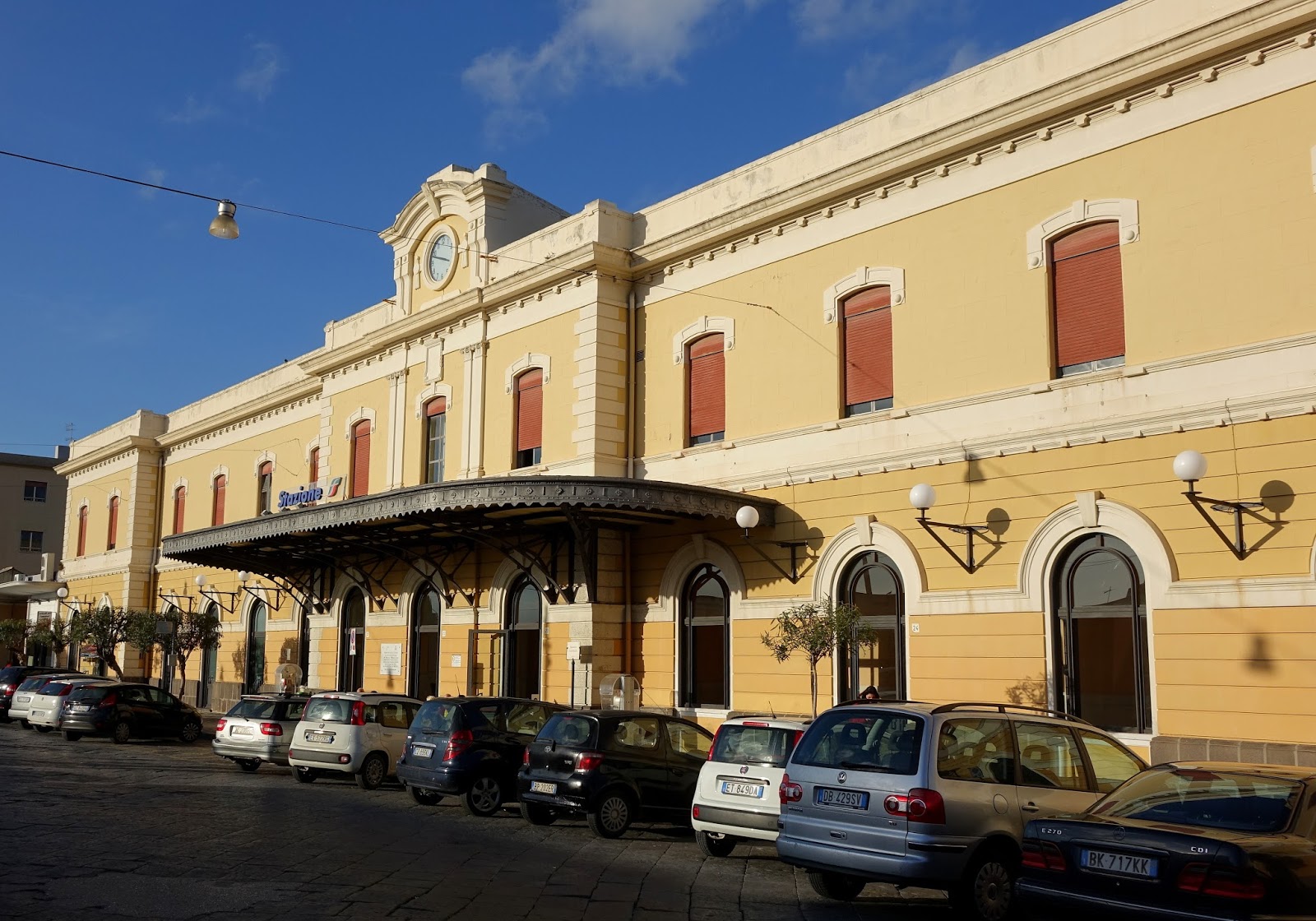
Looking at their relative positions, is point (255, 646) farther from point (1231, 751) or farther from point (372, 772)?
point (1231, 751)

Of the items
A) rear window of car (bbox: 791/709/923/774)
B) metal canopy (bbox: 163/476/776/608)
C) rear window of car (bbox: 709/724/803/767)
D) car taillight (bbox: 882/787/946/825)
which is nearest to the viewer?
car taillight (bbox: 882/787/946/825)

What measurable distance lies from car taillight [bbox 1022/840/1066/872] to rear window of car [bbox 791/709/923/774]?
180 centimetres

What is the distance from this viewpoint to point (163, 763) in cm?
2172

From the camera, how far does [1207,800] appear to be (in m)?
7.57

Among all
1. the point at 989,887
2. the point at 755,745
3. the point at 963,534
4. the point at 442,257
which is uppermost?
the point at 442,257

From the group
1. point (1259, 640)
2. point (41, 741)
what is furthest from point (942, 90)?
point (41, 741)

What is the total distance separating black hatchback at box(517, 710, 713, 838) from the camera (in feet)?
44.1

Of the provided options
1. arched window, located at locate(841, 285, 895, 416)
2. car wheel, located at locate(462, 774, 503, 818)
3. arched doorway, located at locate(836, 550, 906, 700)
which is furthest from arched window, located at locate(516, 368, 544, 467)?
car wheel, located at locate(462, 774, 503, 818)

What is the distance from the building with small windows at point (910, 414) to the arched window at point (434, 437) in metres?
0.08

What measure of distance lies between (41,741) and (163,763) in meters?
6.48

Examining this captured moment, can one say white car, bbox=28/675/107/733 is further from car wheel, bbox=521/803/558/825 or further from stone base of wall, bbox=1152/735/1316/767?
stone base of wall, bbox=1152/735/1316/767

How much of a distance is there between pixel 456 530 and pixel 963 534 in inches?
386

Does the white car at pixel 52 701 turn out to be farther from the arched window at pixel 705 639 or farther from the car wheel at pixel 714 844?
the car wheel at pixel 714 844

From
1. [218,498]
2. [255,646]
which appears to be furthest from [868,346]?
[218,498]
